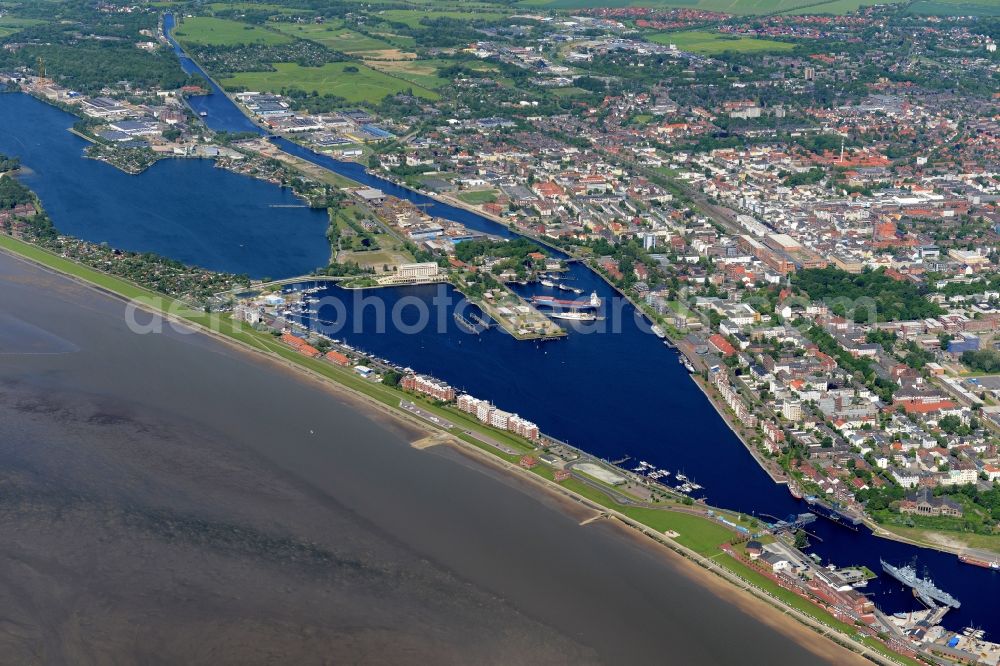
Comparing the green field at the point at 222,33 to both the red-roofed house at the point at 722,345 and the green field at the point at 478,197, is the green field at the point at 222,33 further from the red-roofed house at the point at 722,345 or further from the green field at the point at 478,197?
the red-roofed house at the point at 722,345

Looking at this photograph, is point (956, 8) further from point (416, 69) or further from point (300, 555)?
point (300, 555)

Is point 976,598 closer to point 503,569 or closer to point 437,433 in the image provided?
point 503,569

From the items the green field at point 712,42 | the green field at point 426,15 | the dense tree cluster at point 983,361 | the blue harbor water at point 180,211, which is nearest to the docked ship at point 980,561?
the dense tree cluster at point 983,361

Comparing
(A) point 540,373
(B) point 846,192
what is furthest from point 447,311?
(B) point 846,192

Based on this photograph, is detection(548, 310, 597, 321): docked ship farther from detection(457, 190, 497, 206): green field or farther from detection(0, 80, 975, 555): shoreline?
detection(457, 190, 497, 206): green field

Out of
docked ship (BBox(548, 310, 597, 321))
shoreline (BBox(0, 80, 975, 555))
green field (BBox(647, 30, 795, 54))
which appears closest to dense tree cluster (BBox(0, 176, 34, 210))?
shoreline (BBox(0, 80, 975, 555))
